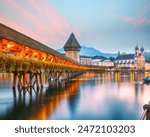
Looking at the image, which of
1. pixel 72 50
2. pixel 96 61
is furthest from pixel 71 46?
pixel 96 61

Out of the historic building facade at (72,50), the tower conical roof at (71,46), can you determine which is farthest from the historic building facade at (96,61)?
the historic building facade at (72,50)

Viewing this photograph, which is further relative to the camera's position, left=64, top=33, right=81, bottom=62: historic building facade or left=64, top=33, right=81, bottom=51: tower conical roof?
left=64, top=33, right=81, bottom=51: tower conical roof

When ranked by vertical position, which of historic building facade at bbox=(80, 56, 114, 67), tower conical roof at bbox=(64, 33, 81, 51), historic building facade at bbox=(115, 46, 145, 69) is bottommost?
historic building facade at bbox=(115, 46, 145, 69)

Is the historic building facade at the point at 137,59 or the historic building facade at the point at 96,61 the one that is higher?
the historic building facade at the point at 96,61

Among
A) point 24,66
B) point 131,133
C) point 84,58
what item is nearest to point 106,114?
point 131,133

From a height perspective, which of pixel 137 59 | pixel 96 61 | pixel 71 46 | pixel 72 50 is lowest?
pixel 137 59

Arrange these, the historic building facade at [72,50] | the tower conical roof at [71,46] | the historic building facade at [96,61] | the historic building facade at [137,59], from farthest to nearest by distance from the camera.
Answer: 1. the historic building facade at [96,61]
2. the tower conical roof at [71,46]
3. the historic building facade at [72,50]
4. the historic building facade at [137,59]

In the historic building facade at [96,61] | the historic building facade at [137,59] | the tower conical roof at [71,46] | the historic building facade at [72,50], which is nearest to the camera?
the historic building facade at [137,59]

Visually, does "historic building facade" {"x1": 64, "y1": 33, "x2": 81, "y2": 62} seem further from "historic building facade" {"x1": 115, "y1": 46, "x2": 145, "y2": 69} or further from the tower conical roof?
"historic building facade" {"x1": 115, "y1": 46, "x2": 145, "y2": 69}

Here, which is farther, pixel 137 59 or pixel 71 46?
pixel 71 46

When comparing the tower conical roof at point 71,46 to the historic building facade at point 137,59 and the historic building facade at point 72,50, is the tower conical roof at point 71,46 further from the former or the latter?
the historic building facade at point 137,59

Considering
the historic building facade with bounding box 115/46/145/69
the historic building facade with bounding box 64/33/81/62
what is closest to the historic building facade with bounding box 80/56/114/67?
the historic building facade with bounding box 64/33/81/62

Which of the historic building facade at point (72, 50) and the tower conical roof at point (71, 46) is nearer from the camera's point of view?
the historic building facade at point (72, 50)

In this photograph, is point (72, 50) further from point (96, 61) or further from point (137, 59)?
point (96, 61)
